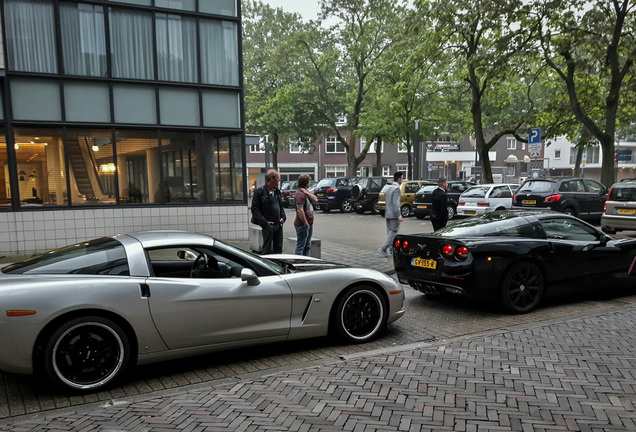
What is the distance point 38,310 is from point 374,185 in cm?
1931

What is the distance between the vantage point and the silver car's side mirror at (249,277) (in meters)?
4.22

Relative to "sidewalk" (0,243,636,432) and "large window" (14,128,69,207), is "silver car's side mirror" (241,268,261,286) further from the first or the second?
"large window" (14,128,69,207)

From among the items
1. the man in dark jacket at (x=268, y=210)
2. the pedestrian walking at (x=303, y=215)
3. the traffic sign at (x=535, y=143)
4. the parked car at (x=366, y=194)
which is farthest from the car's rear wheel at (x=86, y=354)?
the parked car at (x=366, y=194)

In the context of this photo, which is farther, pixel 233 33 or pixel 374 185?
pixel 374 185

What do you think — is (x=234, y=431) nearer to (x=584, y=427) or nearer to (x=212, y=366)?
(x=212, y=366)

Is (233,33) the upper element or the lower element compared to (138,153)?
upper

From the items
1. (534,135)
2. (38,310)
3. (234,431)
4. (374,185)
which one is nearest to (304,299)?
(234,431)

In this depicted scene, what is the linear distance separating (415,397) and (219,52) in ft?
35.8

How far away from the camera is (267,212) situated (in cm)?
840

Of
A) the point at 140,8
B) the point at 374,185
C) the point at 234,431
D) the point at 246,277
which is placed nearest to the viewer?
the point at 234,431

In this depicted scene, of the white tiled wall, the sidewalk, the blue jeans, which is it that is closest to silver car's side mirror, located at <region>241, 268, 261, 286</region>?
the sidewalk

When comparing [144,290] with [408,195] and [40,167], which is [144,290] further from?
[408,195]

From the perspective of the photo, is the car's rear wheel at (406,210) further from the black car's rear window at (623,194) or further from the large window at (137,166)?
the large window at (137,166)

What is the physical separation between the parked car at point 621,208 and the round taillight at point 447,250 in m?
8.65
